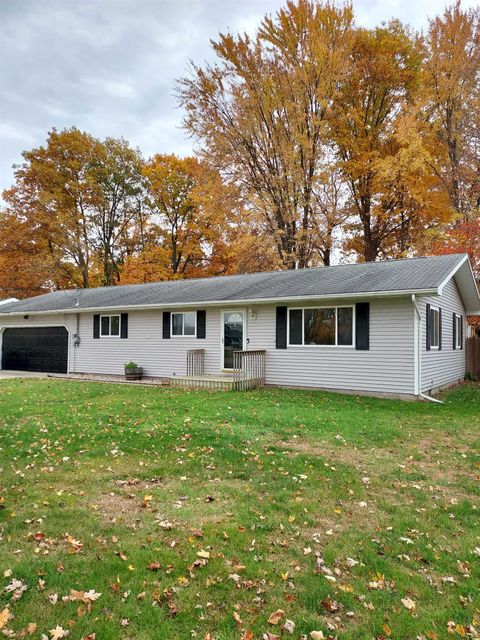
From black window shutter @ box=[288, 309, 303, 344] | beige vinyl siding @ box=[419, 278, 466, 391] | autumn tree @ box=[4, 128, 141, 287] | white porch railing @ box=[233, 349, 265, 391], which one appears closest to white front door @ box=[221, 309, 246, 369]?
white porch railing @ box=[233, 349, 265, 391]

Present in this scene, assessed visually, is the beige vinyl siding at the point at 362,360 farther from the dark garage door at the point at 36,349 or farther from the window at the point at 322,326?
the dark garage door at the point at 36,349

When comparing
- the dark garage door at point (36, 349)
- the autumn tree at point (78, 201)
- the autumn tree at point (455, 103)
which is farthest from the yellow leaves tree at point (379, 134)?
the autumn tree at point (78, 201)

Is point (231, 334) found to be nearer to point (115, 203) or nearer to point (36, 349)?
point (36, 349)

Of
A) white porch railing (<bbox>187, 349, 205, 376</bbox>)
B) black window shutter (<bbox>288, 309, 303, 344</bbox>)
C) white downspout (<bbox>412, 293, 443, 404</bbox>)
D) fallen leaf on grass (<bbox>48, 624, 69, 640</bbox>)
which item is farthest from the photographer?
white porch railing (<bbox>187, 349, 205, 376</bbox>)

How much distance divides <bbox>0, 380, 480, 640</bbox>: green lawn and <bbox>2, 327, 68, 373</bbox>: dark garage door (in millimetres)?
10477

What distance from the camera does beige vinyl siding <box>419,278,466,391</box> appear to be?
10859mm

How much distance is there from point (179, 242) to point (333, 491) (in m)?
24.1

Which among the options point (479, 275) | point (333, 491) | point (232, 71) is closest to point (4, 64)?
point (232, 71)

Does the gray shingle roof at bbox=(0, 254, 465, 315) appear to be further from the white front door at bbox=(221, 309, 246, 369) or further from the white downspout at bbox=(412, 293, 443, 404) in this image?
the white downspout at bbox=(412, 293, 443, 404)

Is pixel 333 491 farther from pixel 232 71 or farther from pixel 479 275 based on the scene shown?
pixel 232 71

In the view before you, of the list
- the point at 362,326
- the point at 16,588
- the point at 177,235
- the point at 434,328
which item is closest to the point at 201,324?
the point at 362,326

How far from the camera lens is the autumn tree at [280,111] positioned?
18.9m

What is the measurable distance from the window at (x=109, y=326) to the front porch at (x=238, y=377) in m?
3.82

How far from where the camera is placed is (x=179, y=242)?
27.0 metres
